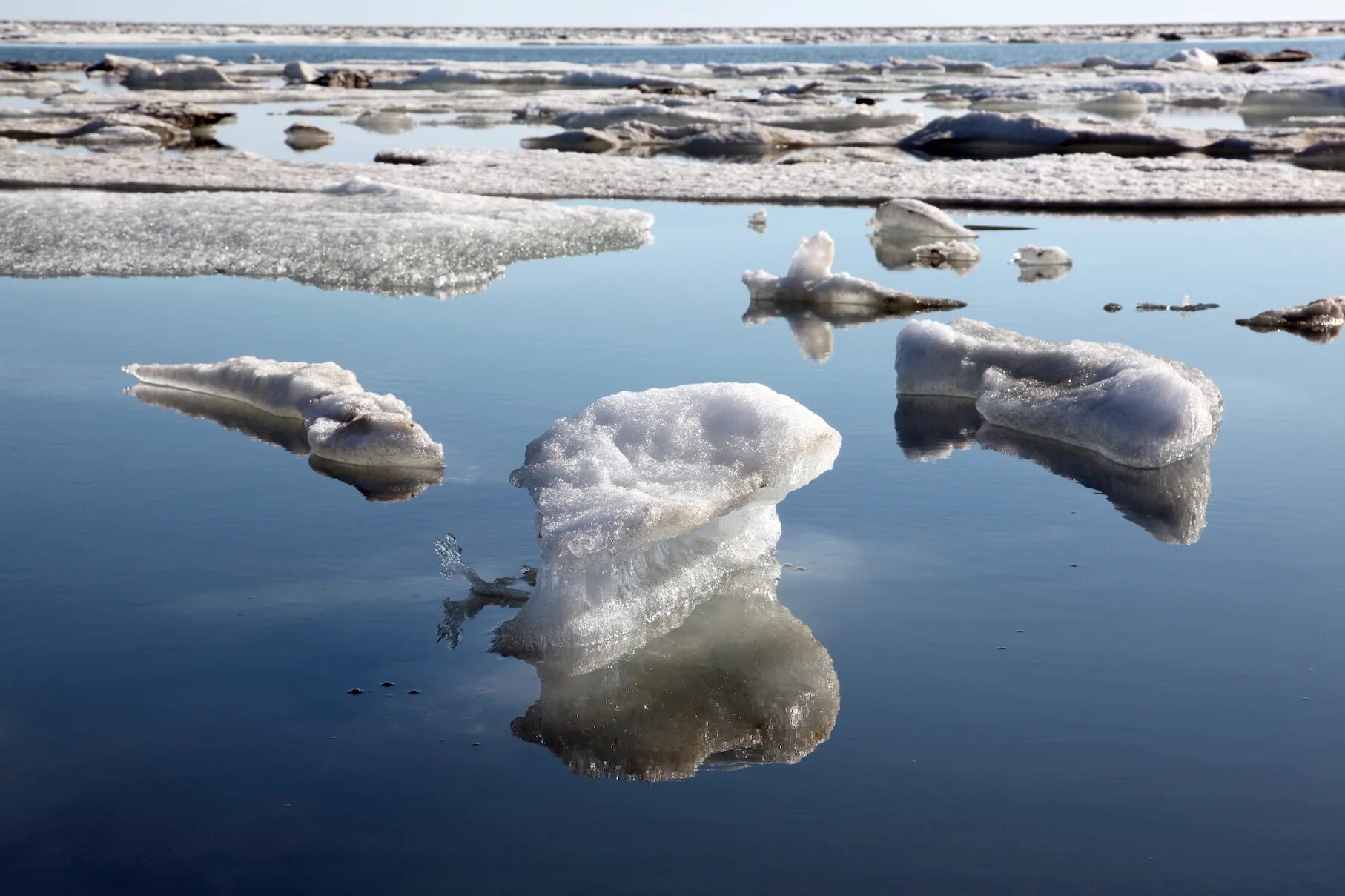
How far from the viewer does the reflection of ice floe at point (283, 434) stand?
3236mm

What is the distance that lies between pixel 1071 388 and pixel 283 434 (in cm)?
214

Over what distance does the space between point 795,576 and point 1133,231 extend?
5342 millimetres

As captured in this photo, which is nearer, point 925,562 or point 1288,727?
point 1288,727

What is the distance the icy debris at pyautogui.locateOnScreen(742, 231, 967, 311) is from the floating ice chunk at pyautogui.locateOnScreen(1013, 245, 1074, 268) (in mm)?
925

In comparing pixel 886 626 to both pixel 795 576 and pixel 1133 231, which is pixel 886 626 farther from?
pixel 1133 231

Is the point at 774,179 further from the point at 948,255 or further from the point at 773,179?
the point at 948,255

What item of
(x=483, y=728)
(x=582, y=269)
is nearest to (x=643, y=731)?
(x=483, y=728)

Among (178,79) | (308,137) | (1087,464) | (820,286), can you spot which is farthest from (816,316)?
(178,79)

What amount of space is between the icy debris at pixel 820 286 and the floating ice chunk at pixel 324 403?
1.98m

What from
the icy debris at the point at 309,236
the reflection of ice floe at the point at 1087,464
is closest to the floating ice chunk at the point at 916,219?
the icy debris at the point at 309,236

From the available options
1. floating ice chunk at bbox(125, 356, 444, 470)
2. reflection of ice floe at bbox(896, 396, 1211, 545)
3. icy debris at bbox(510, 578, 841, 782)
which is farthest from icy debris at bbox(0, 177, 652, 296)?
icy debris at bbox(510, 578, 841, 782)

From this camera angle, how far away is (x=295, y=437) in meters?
3.63

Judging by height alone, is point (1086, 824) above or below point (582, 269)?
above

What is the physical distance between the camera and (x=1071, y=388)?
3744 millimetres
